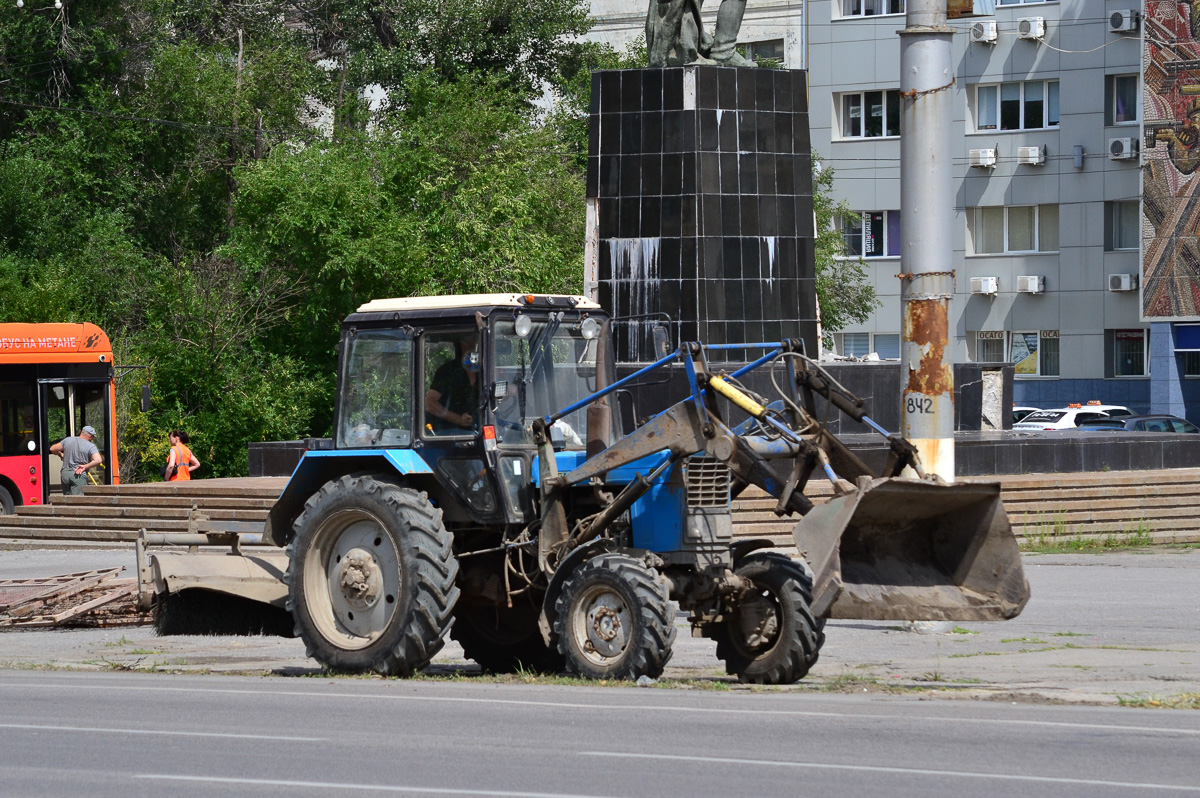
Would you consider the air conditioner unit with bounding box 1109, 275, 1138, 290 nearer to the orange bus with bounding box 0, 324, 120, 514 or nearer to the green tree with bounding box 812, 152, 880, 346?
the green tree with bounding box 812, 152, 880, 346

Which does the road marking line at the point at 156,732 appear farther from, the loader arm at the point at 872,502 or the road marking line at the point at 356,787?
the loader arm at the point at 872,502

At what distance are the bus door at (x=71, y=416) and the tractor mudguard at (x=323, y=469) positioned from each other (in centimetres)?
1834

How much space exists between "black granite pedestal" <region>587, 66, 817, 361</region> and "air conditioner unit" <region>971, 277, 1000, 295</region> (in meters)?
27.6

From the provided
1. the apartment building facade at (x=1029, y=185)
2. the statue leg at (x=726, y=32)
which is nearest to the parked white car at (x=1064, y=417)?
the apartment building facade at (x=1029, y=185)

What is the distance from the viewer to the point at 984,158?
165 feet

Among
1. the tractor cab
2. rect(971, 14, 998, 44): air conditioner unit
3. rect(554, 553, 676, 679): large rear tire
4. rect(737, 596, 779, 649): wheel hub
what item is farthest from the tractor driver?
rect(971, 14, 998, 44): air conditioner unit

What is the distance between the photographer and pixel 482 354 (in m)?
10.9

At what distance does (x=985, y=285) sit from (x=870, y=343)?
13.8 ft

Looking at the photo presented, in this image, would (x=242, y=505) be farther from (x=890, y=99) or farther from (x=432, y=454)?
(x=890, y=99)

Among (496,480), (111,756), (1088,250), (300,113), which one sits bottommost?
(111,756)

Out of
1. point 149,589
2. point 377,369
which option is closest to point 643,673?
point 377,369

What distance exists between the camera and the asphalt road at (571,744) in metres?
7.22

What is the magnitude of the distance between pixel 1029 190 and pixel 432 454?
42408 millimetres

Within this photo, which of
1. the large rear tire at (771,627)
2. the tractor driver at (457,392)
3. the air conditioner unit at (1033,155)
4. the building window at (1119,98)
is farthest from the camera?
the air conditioner unit at (1033,155)
